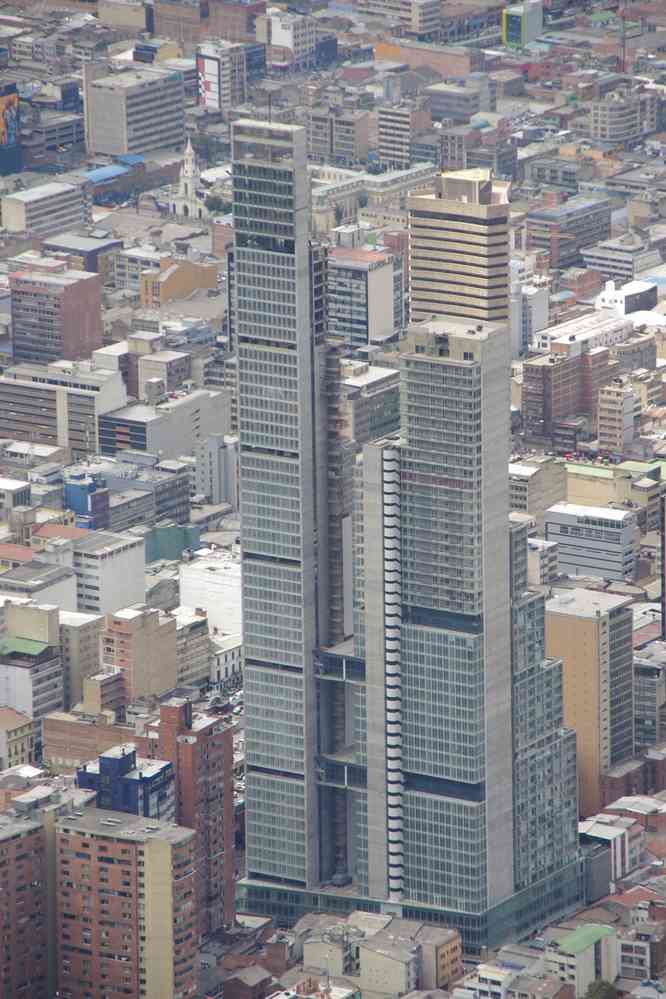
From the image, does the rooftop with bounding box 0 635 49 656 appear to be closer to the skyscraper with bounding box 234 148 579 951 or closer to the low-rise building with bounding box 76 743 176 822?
the skyscraper with bounding box 234 148 579 951

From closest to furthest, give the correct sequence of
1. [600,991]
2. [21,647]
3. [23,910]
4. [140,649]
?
[600,991] → [23,910] → [140,649] → [21,647]

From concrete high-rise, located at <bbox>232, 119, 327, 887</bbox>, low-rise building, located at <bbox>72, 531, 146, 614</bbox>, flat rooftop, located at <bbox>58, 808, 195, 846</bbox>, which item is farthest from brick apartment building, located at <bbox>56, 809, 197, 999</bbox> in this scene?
low-rise building, located at <bbox>72, 531, 146, 614</bbox>

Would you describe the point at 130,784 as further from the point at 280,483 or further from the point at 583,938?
the point at 583,938

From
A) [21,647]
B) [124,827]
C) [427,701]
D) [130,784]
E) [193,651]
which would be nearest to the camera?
[124,827]

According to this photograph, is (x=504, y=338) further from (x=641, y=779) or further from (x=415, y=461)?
(x=641, y=779)

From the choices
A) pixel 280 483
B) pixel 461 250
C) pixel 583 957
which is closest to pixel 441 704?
pixel 280 483

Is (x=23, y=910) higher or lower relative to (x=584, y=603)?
lower

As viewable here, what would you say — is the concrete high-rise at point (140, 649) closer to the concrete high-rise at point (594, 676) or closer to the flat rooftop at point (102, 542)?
the flat rooftop at point (102, 542)

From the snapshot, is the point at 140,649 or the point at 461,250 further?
the point at 461,250
